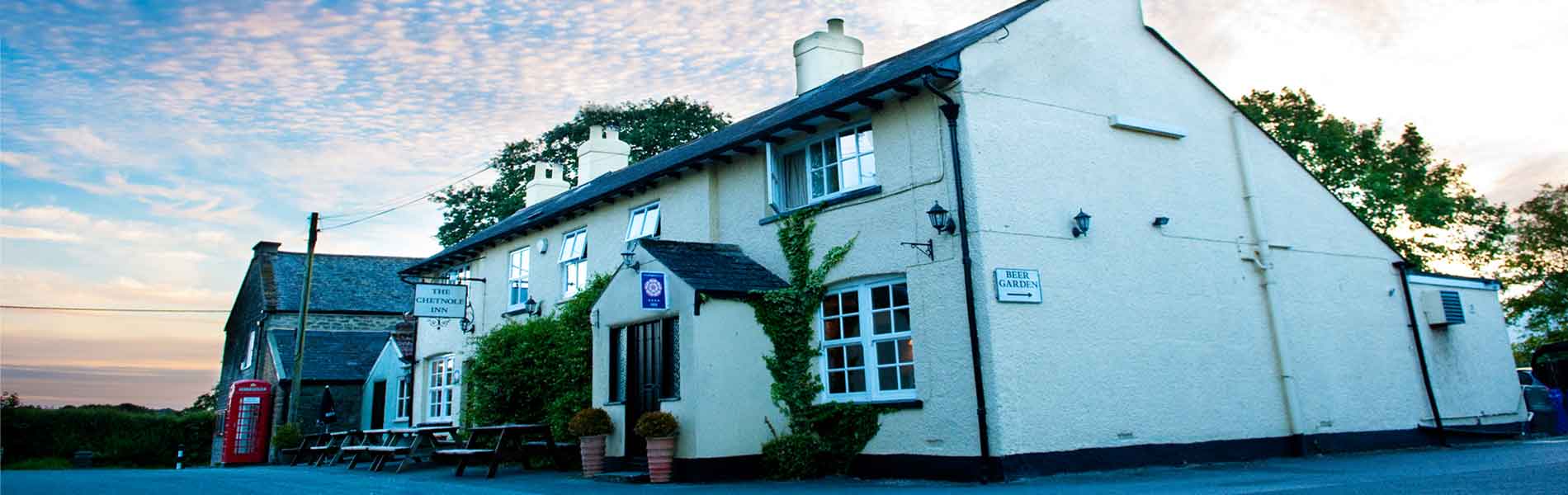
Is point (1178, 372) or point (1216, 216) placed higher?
point (1216, 216)

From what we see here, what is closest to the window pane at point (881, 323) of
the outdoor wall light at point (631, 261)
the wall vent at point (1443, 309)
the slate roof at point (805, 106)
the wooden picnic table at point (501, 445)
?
the slate roof at point (805, 106)

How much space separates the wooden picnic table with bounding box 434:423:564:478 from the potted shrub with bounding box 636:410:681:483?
3091 mm

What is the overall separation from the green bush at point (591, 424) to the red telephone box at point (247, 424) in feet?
58.1

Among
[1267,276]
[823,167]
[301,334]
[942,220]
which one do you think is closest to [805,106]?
[823,167]

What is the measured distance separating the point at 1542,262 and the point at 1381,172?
12.8 metres

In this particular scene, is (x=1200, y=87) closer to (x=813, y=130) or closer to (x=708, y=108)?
(x=813, y=130)

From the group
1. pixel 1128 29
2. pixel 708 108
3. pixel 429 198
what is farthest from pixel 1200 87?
pixel 429 198

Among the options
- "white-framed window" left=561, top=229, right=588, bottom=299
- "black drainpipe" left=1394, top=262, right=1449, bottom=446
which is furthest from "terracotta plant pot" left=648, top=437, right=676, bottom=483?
"black drainpipe" left=1394, top=262, right=1449, bottom=446

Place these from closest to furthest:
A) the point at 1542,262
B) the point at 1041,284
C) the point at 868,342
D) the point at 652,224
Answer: the point at 1041,284 → the point at 868,342 → the point at 652,224 → the point at 1542,262

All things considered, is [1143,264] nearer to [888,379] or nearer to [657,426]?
[888,379]

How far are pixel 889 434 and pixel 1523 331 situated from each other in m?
37.0

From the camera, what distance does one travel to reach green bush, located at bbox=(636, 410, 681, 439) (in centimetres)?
1153

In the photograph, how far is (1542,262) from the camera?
35344 mm

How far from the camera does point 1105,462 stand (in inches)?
435
